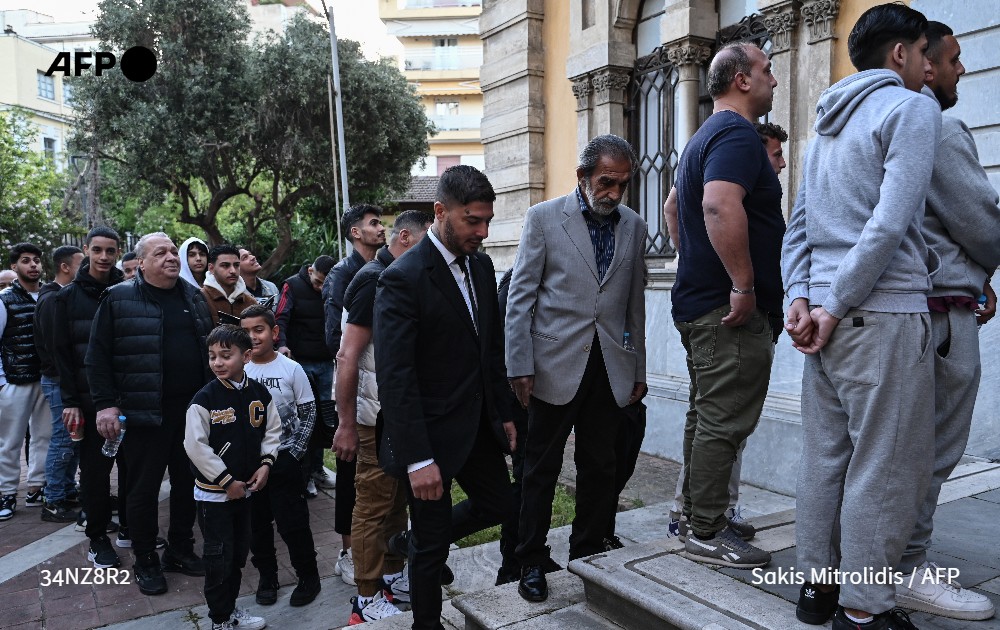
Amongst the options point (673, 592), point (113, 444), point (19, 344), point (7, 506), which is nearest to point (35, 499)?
point (7, 506)

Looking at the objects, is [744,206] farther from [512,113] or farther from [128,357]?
[512,113]

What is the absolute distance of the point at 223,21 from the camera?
2045 centimetres

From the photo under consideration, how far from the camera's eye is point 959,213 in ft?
8.48

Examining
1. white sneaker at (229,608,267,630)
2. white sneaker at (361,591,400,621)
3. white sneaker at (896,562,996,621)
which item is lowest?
white sneaker at (229,608,267,630)

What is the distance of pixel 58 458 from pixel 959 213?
252 inches

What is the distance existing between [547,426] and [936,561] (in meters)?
1.74

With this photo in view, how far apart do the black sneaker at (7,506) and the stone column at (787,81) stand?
6712mm

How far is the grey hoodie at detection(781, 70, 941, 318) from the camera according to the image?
2355 mm

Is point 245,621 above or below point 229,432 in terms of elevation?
below

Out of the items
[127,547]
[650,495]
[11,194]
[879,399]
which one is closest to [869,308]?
[879,399]

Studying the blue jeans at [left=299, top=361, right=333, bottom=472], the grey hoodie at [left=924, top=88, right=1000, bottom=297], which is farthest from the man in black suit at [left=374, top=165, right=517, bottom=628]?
the blue jeans at [left=299, top=361, right=333, bottom=472]

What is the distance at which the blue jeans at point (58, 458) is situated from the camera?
6.03m

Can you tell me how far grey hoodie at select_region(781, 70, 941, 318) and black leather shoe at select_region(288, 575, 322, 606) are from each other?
3007mm

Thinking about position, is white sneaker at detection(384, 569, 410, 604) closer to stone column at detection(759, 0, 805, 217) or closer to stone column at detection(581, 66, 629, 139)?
stone column at detection(759, 0, 805, 217)
